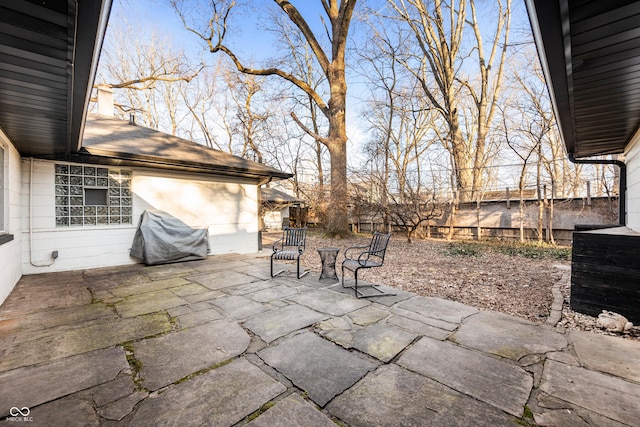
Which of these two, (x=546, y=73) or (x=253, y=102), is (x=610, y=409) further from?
(x=253, y=102)

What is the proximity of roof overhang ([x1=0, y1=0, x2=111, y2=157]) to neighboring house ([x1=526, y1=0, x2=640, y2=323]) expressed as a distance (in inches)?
104

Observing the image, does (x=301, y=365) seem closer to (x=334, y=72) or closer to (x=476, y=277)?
(x=476, y=277)

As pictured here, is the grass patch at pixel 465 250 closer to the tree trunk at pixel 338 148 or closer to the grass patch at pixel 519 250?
the grass patch at pixel 519 250

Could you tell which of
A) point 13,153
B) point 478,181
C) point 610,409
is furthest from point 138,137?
point 478,181

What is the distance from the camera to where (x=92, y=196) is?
549cm

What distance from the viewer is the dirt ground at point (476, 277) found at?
3.53 meters

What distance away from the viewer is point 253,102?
51.9ft

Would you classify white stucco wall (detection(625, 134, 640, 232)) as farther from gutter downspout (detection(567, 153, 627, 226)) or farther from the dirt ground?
the dirt ground

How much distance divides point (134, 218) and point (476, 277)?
7063mm

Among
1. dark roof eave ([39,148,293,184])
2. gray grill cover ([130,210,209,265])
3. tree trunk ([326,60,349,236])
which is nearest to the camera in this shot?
dark roof eave ([39,148,293,184])

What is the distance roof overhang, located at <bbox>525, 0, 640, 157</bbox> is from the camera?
152 cm

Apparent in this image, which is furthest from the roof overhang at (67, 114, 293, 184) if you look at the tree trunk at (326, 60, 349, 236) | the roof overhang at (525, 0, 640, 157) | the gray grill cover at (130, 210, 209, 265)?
the roof overhang at (525, 0, 640, 157)

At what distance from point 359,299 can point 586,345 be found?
213cm

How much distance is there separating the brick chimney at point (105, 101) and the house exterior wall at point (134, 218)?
4651 mm
